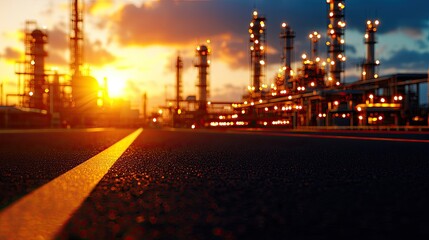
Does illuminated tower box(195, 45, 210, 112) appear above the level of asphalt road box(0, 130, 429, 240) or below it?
above

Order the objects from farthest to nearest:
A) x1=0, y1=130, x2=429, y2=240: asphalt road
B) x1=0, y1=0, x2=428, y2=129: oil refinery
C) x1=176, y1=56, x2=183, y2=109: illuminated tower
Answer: x1=176, y1=56, x2=183, y2=109: illuminated tower < x1=0, y1=0, x2=428, y2=129: oil refinery < x1=0, y1=130, x2=429, y2=240: asphalt road

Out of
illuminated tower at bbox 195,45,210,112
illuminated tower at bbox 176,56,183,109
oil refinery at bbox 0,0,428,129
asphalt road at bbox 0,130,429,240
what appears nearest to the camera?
asphalt road at bbox 0,130,429,240

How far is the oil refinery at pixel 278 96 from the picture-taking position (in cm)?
6228

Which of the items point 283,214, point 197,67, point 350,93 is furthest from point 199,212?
point 197,67

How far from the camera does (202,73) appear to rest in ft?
282

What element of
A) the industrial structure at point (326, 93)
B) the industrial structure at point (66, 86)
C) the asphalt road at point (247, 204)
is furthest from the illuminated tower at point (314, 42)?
the asphalt road at point (247, 204)

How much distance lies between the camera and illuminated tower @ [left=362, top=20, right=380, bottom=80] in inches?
2842

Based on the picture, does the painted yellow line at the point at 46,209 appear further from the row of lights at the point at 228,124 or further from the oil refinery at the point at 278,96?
the row of lights at the point at 228,124

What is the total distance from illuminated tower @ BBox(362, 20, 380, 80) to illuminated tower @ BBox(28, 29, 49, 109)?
47299mm

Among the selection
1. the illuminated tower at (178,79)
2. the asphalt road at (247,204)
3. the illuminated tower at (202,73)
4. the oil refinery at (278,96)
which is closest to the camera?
the asphalt road at (247,204)

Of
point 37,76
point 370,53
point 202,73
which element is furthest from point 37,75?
point 370,53

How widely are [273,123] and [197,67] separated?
19.6m

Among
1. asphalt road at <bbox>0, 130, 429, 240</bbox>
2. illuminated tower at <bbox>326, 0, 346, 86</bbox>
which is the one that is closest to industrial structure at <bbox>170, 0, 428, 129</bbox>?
illuminated tower at <bbox>326, 0, 346, 86</bbox>

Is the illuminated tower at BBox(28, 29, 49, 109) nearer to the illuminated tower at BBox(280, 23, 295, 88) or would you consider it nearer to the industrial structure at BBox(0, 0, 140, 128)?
the industrial structure at BBox(0, 0, 140, 128)
